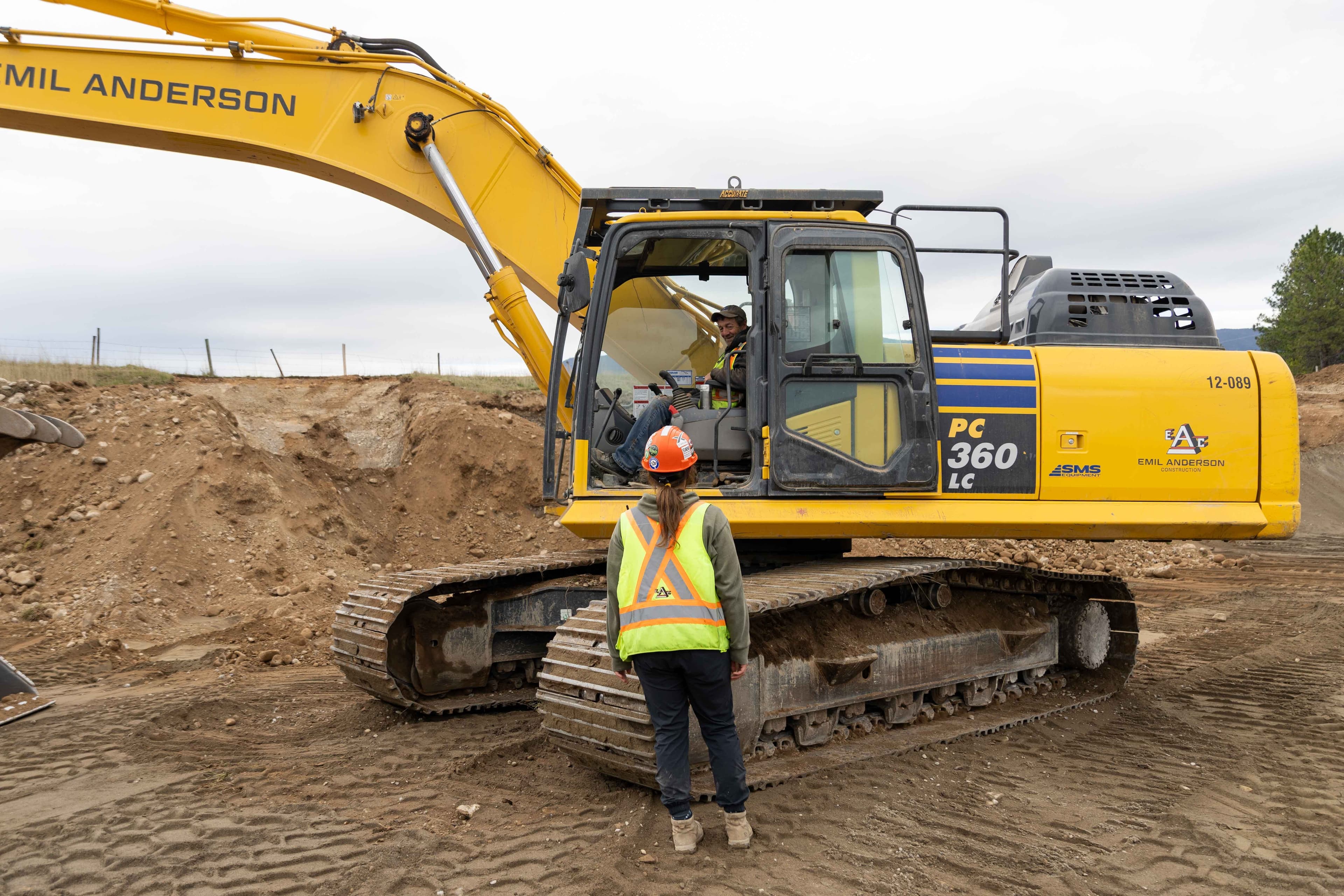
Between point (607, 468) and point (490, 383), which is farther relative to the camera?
point (490, 383)

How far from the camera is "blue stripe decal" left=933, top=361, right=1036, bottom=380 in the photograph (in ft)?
17.5

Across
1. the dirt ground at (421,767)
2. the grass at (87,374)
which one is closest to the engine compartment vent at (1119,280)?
the dirt ground at (421,767)

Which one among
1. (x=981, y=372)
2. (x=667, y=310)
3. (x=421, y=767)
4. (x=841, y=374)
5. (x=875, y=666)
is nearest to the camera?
(x=421, y=767)

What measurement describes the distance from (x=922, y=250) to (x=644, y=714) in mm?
3113

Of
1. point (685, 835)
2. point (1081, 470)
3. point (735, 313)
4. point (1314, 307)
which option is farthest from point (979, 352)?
point (1314, 307)

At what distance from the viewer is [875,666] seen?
5254 millimetres

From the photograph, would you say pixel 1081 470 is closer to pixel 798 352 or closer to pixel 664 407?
pixel 798 352

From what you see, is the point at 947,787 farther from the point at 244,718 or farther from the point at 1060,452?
the point at 244,718

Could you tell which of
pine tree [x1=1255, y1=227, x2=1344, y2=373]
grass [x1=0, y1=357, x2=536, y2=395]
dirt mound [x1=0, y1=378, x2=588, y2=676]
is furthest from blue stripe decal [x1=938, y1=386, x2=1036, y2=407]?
pine tree [x1=1255, y1=227, x2=1344, y2=373]

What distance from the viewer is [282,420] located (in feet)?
46.6

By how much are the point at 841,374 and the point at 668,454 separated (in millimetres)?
1614

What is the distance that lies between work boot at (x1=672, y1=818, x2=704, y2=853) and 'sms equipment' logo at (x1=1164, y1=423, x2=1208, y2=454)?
3521mm

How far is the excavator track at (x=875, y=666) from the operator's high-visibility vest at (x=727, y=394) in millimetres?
975

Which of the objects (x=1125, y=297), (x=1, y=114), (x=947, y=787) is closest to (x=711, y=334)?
(x=1125, y=297)
